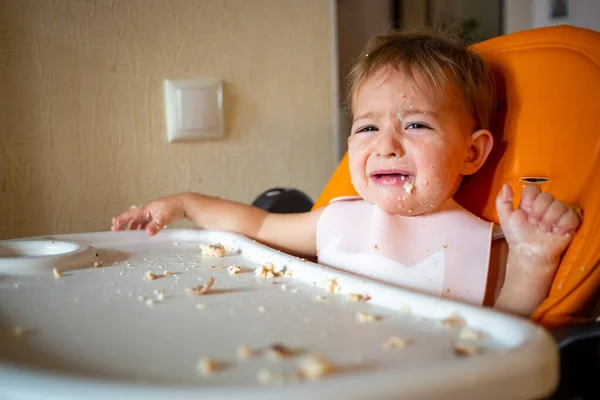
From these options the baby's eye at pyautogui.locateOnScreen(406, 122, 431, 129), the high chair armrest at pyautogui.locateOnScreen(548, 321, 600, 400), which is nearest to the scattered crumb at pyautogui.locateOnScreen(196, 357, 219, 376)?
the high chair armrest at pyautogui.locateOnScreen(548, 321, 600, 400)

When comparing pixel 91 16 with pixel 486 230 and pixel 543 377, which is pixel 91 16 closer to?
pixel 486 230

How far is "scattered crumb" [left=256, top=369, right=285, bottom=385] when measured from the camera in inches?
13.4

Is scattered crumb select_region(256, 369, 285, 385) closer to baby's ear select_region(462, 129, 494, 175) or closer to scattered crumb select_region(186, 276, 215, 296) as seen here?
scattered crumb select_region(186, 276, 215, 296)

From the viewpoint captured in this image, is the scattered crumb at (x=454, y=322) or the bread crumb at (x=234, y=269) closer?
the scattered crumb at (x=454, y=322)

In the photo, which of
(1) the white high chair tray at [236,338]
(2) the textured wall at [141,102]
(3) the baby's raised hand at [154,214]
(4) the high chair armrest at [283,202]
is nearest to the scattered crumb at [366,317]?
(1) the white high chair tray at [236,338]

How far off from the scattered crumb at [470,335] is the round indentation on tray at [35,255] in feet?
1.60

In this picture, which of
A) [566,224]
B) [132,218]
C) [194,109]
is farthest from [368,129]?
[194,109]

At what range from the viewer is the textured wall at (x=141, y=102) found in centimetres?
108

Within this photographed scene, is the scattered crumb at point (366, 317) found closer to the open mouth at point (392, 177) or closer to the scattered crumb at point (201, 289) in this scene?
the scattered crumb at point (201, 289)

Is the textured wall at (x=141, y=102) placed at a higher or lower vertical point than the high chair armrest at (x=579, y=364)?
higher

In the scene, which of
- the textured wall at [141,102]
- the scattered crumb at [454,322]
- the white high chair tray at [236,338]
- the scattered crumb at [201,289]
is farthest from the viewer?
the textured wall at [141,102]

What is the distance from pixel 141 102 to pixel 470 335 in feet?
3.04

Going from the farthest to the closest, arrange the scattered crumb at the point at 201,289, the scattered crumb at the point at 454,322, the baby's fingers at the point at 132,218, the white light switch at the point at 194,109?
the white light switch at the point at 194,109 < the baby's fingers at the point at 132,218 < the scattered crumb at the point at 201,289 < the scattered crumb at the point at 454,322

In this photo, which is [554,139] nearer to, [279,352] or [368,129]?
[368,129]
